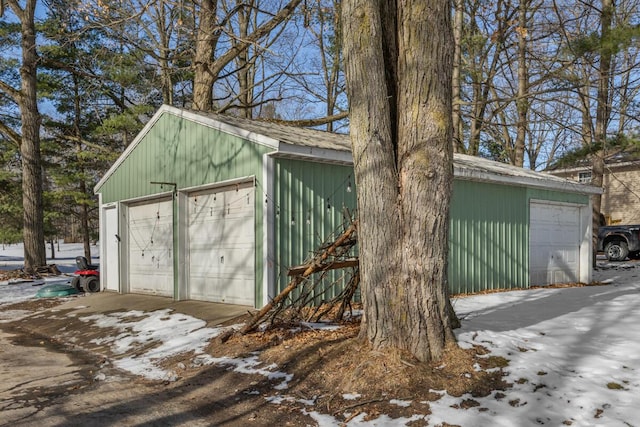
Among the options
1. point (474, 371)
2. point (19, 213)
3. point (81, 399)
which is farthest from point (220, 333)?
point (19, 213)

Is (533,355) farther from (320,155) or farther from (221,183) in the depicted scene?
(221,183)

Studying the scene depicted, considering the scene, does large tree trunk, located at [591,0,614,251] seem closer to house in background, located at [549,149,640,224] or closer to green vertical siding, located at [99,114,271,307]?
green vertical siding, located at [99,114,271,307]

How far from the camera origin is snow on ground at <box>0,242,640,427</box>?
12.0 ft

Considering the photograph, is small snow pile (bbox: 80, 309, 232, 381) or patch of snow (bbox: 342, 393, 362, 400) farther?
small snow pile (bbox: 80, 309, 232, 381)

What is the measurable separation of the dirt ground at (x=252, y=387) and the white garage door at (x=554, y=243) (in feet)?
25.3

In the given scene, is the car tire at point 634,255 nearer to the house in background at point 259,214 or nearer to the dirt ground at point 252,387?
the house in background at point 259,214

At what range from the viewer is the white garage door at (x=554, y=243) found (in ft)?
39.6

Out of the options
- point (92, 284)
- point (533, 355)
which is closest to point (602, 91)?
point (533, 355)

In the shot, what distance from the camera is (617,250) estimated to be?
1908 centimetres

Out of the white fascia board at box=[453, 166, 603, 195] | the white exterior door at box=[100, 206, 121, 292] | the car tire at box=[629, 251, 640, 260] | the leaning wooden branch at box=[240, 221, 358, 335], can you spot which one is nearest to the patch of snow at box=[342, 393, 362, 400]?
the leaning wooden branch at box=[240, 221, 358, 335]

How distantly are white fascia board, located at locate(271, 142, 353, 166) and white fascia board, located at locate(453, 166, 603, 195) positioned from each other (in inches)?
102

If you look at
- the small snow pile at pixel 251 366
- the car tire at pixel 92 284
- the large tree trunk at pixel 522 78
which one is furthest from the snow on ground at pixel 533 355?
the large tree trunk at pixel 522 78

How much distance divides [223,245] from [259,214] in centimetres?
133

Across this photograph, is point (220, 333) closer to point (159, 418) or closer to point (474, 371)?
point (159, 418)
